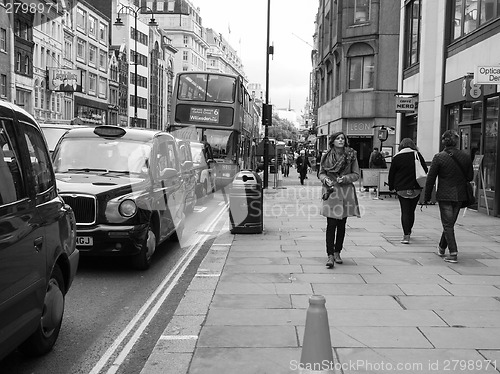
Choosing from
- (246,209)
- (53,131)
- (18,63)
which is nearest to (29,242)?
(246,209)

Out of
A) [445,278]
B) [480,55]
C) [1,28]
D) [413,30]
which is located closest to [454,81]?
[480,55]

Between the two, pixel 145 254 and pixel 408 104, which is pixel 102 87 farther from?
pixel 145 254

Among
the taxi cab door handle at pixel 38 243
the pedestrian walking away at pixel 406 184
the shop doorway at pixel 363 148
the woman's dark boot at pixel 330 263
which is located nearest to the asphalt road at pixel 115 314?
the taxi cab door handle at pixel 38 243

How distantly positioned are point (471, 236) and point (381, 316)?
6287 mm

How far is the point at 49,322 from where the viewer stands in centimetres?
448

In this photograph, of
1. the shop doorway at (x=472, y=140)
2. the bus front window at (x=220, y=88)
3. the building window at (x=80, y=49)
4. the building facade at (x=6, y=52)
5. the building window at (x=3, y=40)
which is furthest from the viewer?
the building window at (x=80, y=49)

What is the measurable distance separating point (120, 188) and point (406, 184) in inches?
196

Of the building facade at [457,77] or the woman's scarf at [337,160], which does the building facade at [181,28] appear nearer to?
the building facade at [457,77]

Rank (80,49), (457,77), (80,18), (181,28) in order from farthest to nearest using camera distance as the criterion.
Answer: (181,28) → (80,49) → (80,18) → (457,77)

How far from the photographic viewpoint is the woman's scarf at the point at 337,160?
7887mm

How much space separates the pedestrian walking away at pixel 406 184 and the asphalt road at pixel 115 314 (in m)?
3.45

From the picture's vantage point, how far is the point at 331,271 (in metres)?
7.64

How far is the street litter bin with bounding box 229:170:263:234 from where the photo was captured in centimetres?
1107

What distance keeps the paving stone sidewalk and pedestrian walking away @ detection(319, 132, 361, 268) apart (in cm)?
60
